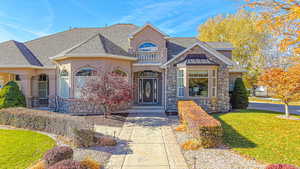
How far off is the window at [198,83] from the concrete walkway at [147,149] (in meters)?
4.63

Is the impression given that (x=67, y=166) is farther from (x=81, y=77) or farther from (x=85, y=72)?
(x=85, y=72)

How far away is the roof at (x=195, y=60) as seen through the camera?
39.2 ft

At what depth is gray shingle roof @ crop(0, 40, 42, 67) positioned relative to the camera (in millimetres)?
13625

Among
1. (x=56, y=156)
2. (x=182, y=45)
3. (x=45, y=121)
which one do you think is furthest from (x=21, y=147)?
(x=182, y=45)

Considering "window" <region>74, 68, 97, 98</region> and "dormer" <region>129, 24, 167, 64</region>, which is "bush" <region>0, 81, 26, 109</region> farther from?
"dormer" <region>129, 24, 167, 64</region>

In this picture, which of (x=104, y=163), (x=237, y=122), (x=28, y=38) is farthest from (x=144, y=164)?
(x=28, y=38)

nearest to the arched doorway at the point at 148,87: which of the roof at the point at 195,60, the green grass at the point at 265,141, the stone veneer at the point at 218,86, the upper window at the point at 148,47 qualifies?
the upper window at the point at 148,47

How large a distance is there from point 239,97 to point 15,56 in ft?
70.2

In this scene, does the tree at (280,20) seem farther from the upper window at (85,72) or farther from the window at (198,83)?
the upper window at (85,72)

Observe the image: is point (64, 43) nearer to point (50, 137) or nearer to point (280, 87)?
point (50, 137)

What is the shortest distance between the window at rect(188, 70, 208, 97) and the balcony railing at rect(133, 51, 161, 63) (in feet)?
12.7

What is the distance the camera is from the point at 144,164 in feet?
15.5

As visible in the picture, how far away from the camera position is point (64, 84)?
1285 centimetres

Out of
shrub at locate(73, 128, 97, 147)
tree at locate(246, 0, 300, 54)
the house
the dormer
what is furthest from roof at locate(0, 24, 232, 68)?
tree at locate(246, 0, 300, 54)
